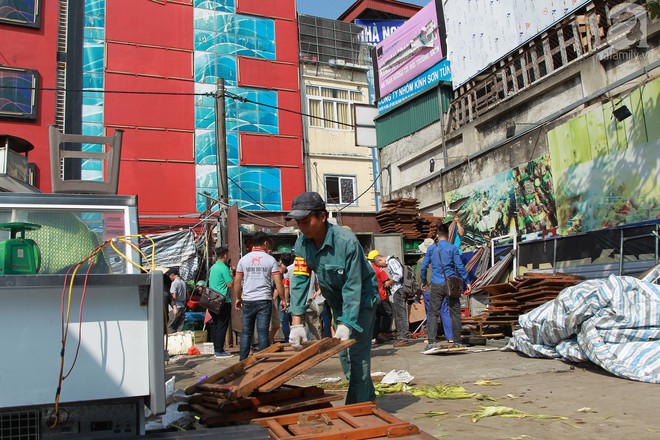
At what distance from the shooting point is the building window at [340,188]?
85.4ft

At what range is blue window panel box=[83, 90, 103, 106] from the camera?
2195 cm

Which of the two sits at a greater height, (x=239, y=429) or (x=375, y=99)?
(x=375, y=99)

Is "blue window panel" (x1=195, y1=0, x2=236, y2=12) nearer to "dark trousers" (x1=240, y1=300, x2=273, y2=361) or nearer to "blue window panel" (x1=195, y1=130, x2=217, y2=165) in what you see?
"blue window panel" (x1=195, y1=130, x2=217, y2=165)

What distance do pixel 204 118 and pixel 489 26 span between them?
39.4 feet

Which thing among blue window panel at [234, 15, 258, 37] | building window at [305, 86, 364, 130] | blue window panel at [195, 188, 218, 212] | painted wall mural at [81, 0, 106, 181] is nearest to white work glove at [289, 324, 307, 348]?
blue window panel at [195, 188, 218, 212]

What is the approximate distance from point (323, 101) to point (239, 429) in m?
24.2

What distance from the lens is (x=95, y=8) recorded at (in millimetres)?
22609

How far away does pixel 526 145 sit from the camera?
48.4 ft

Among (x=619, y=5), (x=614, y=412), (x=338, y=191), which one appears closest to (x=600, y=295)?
(x=614, y=412)

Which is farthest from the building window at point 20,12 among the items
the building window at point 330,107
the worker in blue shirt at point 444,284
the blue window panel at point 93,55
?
the worker in blue shirt at point 444,284

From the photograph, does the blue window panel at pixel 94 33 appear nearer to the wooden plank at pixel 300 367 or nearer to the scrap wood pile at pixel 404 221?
the scrap wood pile at pixel 404 221

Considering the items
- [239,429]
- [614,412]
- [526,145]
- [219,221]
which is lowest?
[614,412]

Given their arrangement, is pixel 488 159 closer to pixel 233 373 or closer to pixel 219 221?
pixel 219 221

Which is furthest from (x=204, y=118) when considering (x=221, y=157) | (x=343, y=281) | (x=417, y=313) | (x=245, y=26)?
(x=343, y=281)
